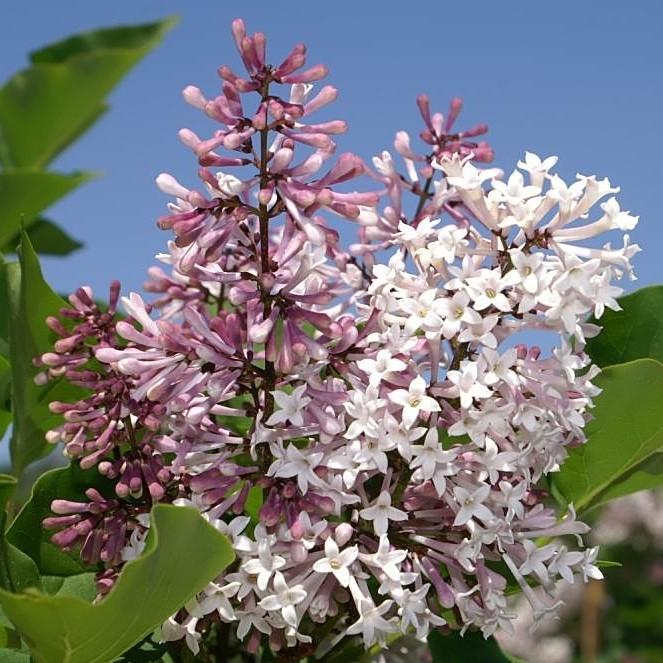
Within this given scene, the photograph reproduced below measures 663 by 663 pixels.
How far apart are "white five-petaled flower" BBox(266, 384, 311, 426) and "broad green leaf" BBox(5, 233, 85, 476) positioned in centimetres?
36

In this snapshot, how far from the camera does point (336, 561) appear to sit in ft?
3.47

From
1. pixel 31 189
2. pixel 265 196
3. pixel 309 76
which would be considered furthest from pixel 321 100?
pixel 31 189

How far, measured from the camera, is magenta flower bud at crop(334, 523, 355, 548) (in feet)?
3.49

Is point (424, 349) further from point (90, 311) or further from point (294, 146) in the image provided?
point (90, 311)

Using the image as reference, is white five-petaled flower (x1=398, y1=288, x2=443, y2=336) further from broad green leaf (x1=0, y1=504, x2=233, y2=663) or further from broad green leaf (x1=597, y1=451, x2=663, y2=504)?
broad green leaf (x1=597, y1=451, x2=663, y2=504)

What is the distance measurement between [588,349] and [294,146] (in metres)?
0.61

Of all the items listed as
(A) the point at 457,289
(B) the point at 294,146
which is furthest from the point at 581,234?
(B) the point at 294,146

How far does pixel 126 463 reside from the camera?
1.12m

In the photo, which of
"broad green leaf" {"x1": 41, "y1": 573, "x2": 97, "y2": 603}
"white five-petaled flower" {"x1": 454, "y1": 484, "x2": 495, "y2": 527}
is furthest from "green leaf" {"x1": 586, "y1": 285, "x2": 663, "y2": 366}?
"broad green leaf" {"x1": 41, "y1": 573, "x2": 97, "y2": 603}

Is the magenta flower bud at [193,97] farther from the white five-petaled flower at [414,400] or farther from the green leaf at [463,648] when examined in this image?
the green leaf at [463,648]

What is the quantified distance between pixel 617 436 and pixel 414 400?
18.0 inches

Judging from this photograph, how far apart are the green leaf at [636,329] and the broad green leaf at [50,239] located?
3.03 ft

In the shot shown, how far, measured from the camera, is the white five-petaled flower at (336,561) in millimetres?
1047

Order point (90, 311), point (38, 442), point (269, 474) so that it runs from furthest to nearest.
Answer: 1. point (38, 442)
2. point (90, 311)
3. point (269, 474)
